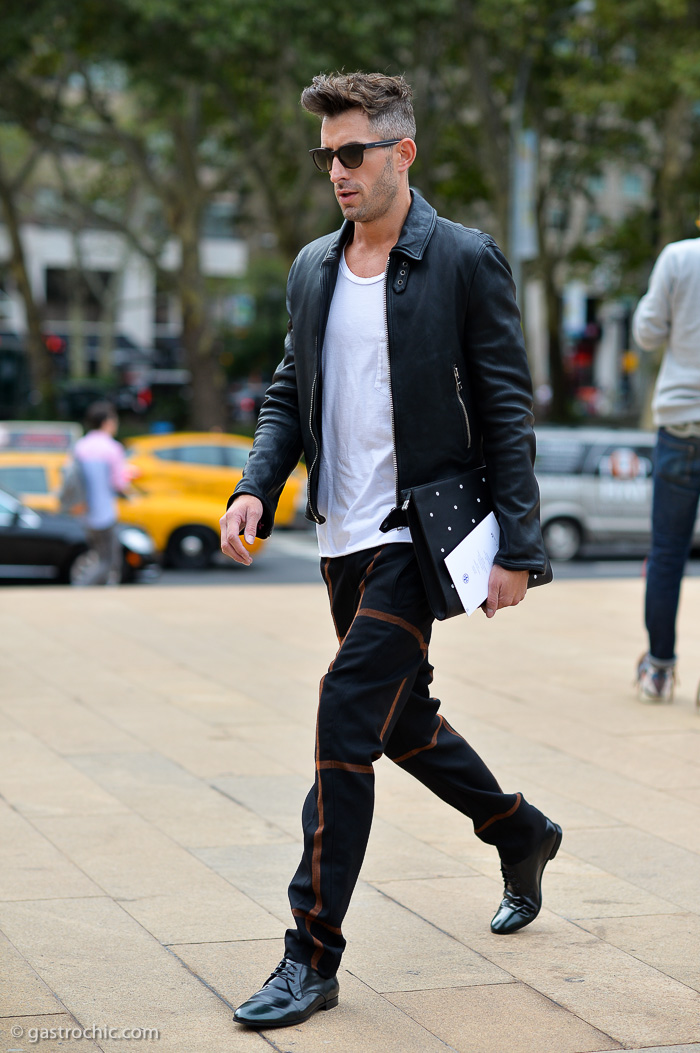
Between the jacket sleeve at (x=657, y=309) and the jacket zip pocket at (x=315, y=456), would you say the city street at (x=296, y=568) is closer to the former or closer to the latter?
the jacket sleeve at (x=657, y=309)

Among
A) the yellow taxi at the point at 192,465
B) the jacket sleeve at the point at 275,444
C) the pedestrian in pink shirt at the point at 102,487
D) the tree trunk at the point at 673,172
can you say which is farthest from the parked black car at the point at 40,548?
the tree trunk at the point at 673,172

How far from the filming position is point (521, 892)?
11.5ft

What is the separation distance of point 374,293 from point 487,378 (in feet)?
1.04

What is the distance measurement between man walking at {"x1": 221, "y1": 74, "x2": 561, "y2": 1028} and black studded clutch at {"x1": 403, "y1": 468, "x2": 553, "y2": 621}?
5 centimetres

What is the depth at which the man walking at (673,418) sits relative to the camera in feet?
18.7

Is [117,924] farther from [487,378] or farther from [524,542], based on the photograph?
[487,378]

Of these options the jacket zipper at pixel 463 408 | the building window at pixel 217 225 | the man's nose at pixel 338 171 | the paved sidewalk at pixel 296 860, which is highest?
the building window at pixel 217 225

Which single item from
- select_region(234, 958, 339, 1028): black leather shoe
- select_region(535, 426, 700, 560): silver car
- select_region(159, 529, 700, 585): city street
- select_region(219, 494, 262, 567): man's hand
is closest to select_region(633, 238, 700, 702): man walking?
select_region(219, 494, 262, 567): man's hand

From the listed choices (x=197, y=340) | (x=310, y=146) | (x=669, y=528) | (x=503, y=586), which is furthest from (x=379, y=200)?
(x=197, y=340)

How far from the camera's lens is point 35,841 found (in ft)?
13.7

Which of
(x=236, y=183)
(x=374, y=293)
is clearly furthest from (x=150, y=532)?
(x=236, y=183)

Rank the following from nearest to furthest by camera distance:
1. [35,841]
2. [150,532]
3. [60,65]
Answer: [35,841] → [150,532] → [60,65]

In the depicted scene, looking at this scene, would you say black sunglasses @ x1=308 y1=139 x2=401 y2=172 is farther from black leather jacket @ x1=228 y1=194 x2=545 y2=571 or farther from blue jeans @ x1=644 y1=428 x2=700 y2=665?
blue jeans @ x1=644 y1=428 x2=700 y2=665

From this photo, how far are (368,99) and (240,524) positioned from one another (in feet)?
3.17
